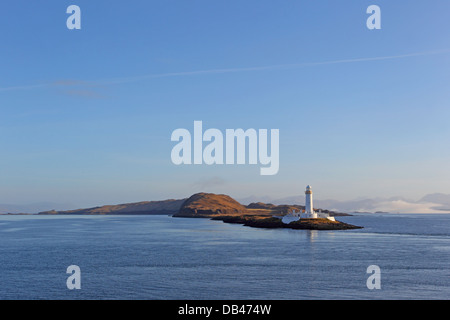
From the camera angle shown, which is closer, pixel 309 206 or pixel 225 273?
pixel 225 273

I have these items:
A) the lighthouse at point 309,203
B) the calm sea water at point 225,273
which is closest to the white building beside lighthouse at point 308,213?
the lighthouse at point 309,203

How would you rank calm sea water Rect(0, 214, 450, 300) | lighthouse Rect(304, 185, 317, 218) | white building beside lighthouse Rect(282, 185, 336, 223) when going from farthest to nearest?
white building beside lighthouse Rect(282, 185, 336, 223) → lighthouse Rect(304, 185, 317, 218) → calm sea water Rect(0, 214, 450, 300)

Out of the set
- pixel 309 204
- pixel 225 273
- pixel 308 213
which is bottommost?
pixel 225 273

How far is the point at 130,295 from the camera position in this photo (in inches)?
1403

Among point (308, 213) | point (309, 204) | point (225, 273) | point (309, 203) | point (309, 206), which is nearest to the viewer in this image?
point (225, 273)

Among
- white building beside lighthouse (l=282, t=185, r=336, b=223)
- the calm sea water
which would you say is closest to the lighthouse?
white building beside lighthouse (l=282, t=185, r=336, b=223)

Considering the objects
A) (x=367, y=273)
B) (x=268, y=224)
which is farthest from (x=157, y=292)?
(x=268, y=224)

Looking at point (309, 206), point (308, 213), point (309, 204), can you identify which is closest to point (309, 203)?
point (309, 204)

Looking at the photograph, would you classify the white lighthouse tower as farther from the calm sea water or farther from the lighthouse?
the calm sea water

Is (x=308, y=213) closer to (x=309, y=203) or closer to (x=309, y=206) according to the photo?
(x=309, y=206)

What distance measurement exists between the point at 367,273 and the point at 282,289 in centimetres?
1371

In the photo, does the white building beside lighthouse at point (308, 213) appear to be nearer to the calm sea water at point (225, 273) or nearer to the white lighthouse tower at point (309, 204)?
the white lighthouse tower at point (309, 204)
